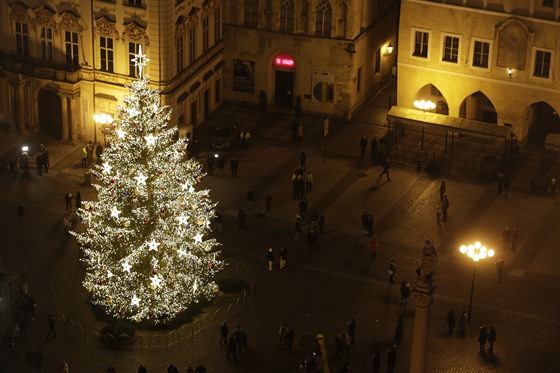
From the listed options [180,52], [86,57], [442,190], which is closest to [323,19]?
[180,52]

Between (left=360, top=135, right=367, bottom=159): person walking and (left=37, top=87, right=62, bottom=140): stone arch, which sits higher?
(left=37, top=87, right=62, bottom=140): stone arch

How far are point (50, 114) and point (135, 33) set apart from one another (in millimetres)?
9667

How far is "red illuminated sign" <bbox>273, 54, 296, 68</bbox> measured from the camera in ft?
366

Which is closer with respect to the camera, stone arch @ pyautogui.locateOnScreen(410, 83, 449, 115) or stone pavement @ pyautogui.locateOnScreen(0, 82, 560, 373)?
stone pavement @ pyautogui.locateOnScreen(0, 82, 560, 373)

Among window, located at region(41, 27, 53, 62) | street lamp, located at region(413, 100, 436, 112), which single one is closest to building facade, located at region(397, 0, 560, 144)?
street lamp, located at region(413, 100, 436, 112)

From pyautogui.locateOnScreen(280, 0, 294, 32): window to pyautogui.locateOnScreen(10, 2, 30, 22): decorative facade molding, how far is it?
766 inches

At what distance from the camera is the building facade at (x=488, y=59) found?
103812mm

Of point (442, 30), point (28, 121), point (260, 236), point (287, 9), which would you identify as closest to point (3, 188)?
point (28, 121)

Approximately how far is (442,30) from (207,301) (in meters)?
33.8

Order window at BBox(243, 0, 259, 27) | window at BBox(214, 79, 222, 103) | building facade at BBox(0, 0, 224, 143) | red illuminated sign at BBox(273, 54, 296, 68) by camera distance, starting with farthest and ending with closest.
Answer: window at BBox(214, 79, 222, 103) < red illuminated sign at BBox(273, 54, 296, 68) < window at BBox(243, 0, 259, 27) < building facade at BBox(0, 0, 224, 143)

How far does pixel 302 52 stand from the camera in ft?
364

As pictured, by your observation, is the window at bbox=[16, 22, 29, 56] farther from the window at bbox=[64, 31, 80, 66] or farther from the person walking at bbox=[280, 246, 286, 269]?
the person walking at bbox=[280, 246, 286, 269]

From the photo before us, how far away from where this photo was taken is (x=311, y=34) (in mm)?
110000

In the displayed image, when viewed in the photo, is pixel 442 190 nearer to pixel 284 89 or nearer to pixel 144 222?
pixel 284 89
